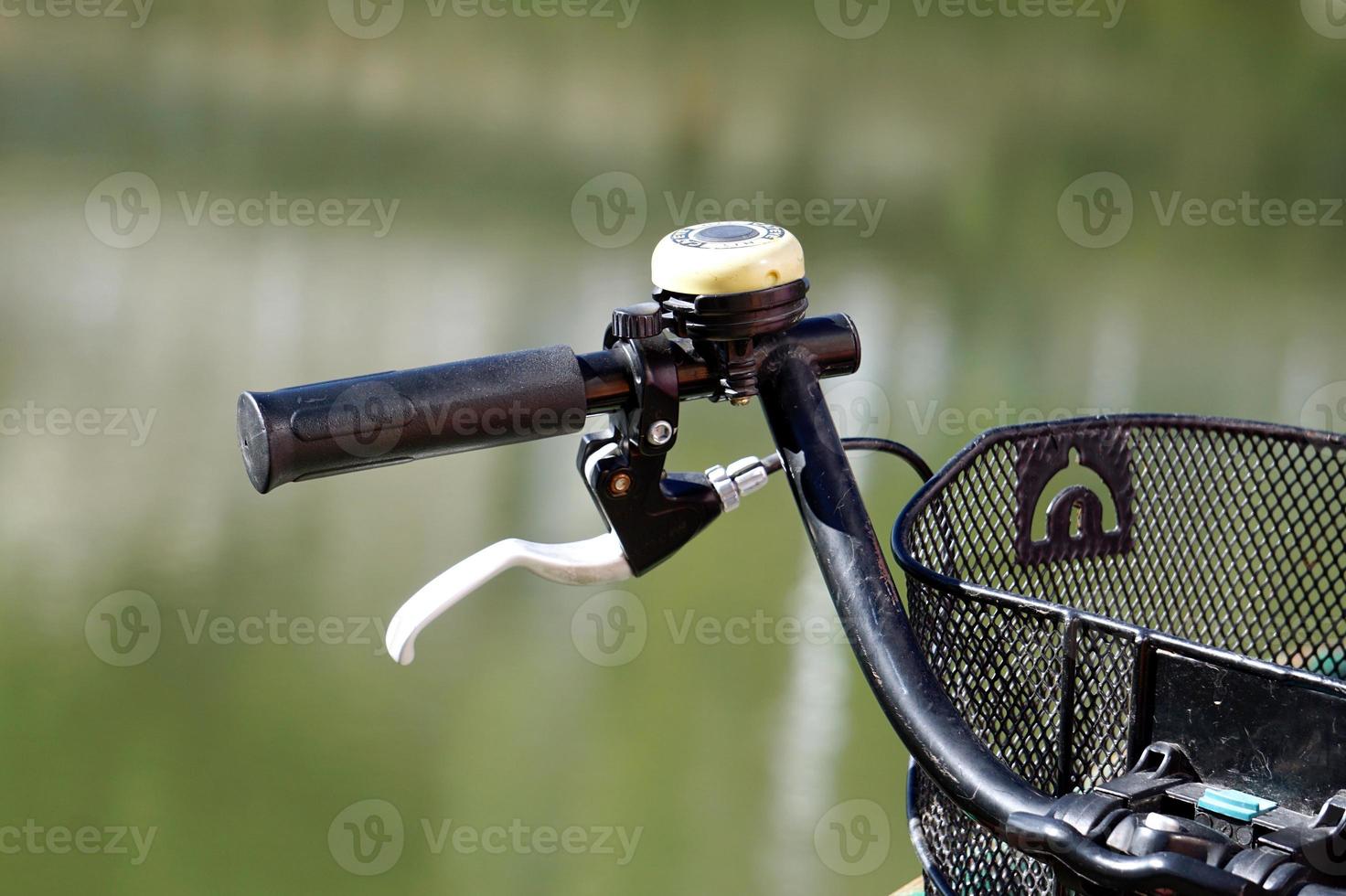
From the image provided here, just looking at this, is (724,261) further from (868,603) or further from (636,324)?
(868,603)

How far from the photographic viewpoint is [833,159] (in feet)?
8.81

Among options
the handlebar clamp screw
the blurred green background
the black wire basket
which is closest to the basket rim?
the black wire basket

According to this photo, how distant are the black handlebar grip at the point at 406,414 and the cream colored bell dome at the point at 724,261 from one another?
2.4 inches

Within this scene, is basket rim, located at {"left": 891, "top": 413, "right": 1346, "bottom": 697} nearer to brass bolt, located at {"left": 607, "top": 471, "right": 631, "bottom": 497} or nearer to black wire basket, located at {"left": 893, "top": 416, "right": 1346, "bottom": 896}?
black wire basket, located at {"left": 893, "top": 416, "right": 1346, "bottom": 896}

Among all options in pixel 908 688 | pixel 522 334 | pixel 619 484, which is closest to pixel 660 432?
pixel 619 484

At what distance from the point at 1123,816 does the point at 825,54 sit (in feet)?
8.72

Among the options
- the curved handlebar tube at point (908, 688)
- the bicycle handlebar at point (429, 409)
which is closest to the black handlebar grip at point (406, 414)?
the bicycle handlebar at point (429, 409)

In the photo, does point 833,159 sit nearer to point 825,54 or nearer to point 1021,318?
point 825,54

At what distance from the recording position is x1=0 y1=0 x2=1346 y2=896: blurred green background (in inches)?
49.2

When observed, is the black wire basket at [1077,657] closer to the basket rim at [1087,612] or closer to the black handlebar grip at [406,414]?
the basket rim at [1087,612]

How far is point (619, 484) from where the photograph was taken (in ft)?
1.77

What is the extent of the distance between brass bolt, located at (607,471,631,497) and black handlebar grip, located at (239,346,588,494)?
3 centimetres

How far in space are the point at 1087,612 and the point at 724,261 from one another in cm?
22

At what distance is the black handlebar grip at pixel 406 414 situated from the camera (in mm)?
459
